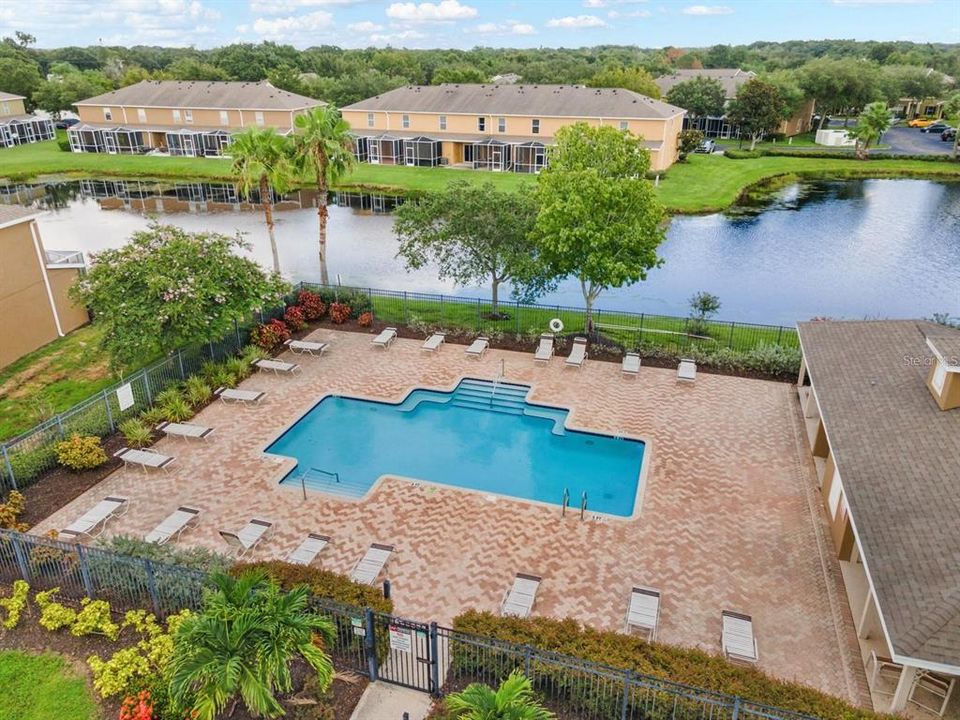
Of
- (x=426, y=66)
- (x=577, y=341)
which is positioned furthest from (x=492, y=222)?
(x=426, y=66)

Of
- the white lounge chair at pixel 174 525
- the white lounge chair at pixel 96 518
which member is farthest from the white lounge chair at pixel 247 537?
the white lounge chair at pixel 96 518

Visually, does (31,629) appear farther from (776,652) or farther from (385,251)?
(385,251)

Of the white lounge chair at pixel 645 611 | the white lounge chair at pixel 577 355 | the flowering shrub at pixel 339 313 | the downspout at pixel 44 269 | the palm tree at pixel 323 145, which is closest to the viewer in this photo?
the white lounge chair at pixel 645 611

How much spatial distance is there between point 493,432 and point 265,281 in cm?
977

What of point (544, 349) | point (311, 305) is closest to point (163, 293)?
point (311, 305)

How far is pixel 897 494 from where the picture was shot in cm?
1334

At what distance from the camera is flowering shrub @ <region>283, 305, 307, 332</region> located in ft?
90.5

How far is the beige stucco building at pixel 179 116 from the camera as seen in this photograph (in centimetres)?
7150

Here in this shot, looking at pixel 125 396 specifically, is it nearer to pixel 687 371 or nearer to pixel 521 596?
pixel 521 596

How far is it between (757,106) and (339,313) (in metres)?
65.1

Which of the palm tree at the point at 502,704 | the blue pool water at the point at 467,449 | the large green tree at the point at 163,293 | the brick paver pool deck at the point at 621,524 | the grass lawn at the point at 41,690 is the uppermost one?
the large green tree at the point at 163,293

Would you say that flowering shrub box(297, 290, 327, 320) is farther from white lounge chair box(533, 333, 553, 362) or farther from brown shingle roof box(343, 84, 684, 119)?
brown shingle roof box(343, 84, 684, 119)

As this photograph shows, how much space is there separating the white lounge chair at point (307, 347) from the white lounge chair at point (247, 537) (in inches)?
419

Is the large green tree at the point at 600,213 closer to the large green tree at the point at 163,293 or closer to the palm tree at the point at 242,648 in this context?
the large green tree at the point at 163,293
